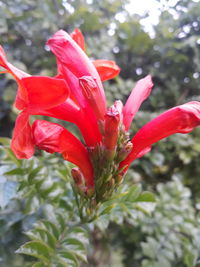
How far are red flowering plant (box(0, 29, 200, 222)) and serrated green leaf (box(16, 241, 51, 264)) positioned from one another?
197mm

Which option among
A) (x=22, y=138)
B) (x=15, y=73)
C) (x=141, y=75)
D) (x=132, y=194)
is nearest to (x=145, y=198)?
(x=132, y=194)

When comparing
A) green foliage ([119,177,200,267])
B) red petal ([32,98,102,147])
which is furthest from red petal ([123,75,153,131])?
green foliage ([119,177,200,267])

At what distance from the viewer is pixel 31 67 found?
2361mm

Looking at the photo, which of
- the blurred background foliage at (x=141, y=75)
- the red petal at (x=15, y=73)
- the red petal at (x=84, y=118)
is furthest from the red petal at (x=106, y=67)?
the blurred background foliage at (x=141, y=75)

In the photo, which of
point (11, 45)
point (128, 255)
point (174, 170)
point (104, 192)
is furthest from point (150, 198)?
point (11, 45)

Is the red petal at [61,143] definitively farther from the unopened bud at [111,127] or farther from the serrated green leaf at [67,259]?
the serrated green leaf at [67,259]

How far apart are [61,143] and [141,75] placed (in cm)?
183

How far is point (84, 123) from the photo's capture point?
88 centimetres

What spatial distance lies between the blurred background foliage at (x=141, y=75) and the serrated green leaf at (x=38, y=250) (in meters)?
0.56

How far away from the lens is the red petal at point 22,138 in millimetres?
781

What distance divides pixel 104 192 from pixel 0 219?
1.73 feet

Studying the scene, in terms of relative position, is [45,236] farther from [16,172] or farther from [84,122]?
[84,122]


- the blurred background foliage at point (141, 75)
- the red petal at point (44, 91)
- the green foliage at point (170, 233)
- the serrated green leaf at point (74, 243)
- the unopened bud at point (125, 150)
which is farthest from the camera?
the blurred background foliage at point (141, 75)

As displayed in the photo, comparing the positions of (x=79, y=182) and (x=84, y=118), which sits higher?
(x=84, y=118)
